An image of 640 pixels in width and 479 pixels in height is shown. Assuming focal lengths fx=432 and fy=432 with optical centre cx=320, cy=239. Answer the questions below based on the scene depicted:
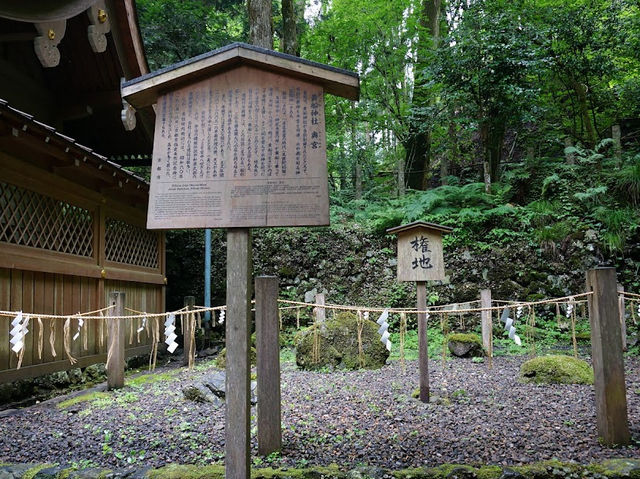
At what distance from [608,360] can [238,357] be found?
11.9ft

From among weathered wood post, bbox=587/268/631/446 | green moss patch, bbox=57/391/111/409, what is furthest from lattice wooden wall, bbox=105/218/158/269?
weathered wood post, bbox=587/268/631/446

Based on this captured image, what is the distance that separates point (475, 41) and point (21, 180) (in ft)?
40.6

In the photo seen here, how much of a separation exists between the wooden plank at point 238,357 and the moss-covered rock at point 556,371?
5639 mm

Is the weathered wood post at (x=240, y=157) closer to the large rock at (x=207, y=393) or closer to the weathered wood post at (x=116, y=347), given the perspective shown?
the large rock at (x=207, y=393)

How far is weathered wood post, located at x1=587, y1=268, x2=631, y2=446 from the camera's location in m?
4.24

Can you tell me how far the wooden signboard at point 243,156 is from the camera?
11.2 feet

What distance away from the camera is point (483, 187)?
566 inches

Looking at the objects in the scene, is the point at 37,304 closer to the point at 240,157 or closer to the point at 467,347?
the point at 240,157

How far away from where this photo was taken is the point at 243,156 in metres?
3.52

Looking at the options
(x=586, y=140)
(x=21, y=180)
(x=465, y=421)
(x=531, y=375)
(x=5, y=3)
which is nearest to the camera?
(x=5, y=3)

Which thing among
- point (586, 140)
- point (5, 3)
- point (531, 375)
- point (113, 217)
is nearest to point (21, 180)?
point (113, 217)

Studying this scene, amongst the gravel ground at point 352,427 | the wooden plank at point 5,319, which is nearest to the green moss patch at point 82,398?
the gravel ground at point 352,427

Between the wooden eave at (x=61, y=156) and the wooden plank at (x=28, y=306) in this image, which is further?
the wooden plank at (x=28, y=306)

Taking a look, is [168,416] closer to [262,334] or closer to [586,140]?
[262,334]
